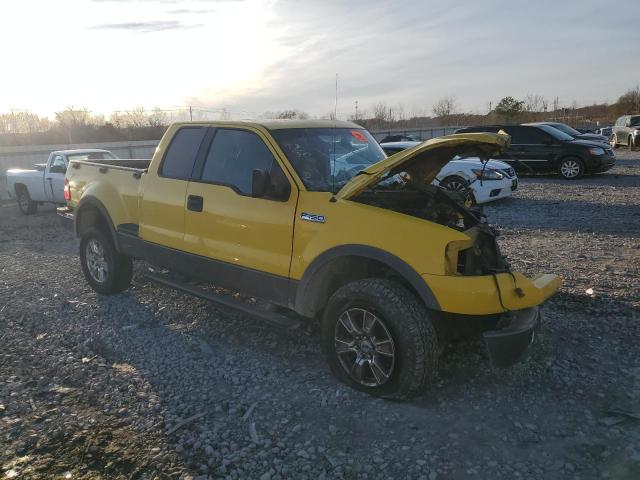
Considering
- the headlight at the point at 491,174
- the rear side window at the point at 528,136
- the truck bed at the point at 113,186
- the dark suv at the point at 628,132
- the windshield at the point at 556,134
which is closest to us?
the truck bed at the point at 113,186

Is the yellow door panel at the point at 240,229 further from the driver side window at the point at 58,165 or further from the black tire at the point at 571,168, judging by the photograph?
the black tire at the point at 571,168

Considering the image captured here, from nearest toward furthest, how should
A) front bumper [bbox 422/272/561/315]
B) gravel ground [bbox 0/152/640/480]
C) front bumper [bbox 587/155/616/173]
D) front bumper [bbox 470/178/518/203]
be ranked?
gravel ground [bbox 0/152/640/480]
front bumper [bbox 422/272/561/315]
front bumper [bbox 470/178/518/203]
front bumper [bbox 587/155/616/173]

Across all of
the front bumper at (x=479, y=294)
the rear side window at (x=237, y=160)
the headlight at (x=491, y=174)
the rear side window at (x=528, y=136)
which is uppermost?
the rear side window at (x=528, y=136)

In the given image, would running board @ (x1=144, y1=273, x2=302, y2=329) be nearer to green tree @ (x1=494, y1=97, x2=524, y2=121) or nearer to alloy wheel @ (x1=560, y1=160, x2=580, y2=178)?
alloy wheel @ (x1=560, y1=160, x2=580, y2=178)

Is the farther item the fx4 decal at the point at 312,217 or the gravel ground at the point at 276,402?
the fx4 decal at the point at 312,217

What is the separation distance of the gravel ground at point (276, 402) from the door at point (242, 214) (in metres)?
0.73

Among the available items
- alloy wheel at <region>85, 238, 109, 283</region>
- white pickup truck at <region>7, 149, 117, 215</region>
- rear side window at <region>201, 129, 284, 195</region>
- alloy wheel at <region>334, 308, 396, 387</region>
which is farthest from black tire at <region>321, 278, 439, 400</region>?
white pickup truck at <region>7, 149, 117, 215</region>

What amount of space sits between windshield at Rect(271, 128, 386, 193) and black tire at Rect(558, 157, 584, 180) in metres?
13.1

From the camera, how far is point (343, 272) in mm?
3973

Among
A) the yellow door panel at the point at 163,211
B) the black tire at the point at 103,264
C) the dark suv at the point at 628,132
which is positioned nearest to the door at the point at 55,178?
the black tire at the point at 103,264

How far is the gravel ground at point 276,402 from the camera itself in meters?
3.00

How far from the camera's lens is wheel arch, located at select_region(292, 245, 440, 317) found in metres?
3.49

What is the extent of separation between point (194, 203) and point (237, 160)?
0.58m

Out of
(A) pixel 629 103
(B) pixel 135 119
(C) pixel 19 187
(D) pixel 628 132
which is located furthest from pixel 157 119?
(A) pixel 629 103
